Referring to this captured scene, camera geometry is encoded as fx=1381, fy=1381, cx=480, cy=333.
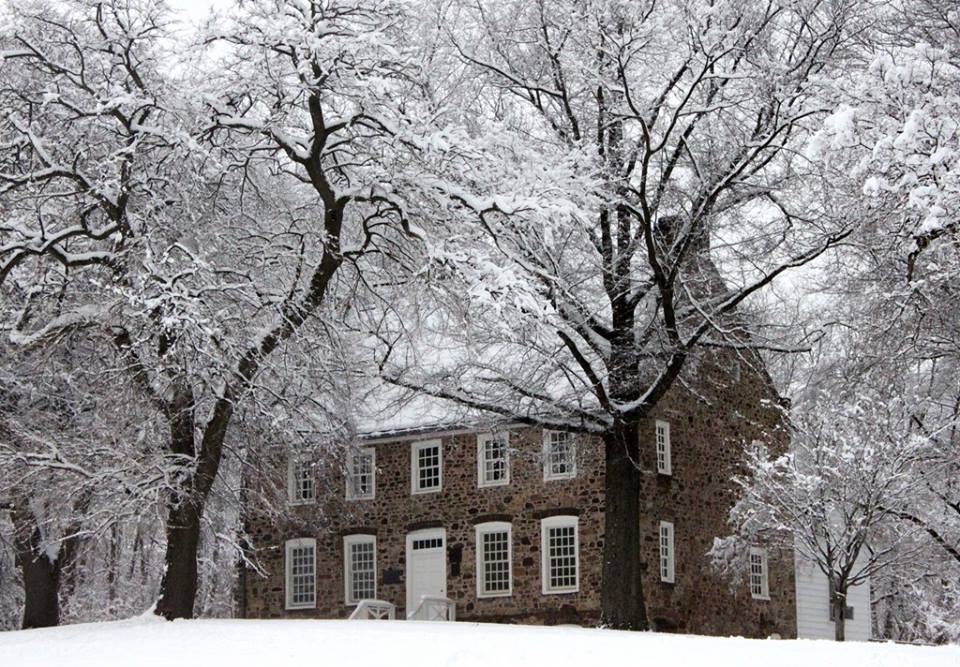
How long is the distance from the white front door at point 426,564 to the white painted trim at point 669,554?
15.8 feet

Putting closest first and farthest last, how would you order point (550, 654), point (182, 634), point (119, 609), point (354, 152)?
1. point (550, 654)
2. point (182, 634)
3. point (354, 152)
4. point (119, 609)

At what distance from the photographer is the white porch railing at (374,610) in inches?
1159

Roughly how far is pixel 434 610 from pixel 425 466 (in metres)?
3.70

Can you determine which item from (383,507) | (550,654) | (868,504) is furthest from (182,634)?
(383,507)

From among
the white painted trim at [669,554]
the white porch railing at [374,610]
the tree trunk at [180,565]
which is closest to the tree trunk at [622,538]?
the tree trunk at [180,565]

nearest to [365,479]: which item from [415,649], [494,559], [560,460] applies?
[494,559]

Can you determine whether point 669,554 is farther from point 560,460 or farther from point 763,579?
point 763,579

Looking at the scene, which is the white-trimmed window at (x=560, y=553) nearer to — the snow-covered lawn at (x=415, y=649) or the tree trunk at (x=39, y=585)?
the tree trunk at (x=39, y=585)

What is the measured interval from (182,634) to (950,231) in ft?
33.6

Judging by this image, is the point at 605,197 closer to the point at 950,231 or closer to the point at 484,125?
the point at 484,125

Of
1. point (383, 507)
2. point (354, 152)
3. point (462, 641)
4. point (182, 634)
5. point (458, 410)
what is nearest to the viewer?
point (462, 641)

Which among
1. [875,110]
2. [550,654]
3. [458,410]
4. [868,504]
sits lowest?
[550,654]

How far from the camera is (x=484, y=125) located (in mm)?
21109

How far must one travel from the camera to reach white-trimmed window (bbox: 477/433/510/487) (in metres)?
30.3
